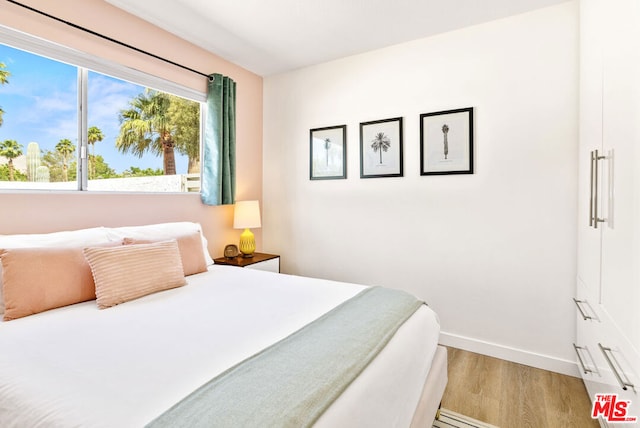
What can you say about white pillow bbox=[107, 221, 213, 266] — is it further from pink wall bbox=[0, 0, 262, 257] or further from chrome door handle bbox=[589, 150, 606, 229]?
chrome door handle bbox=[589, 150, 606, 229]

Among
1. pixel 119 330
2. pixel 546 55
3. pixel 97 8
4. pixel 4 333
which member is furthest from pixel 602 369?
pixel 97 8

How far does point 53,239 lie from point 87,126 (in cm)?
91

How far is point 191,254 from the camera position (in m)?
2.30

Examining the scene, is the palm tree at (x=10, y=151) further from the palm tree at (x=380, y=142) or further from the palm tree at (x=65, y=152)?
the palm tree at (x=380, y=142)

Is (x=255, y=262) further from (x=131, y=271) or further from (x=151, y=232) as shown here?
(x=131, y=271)

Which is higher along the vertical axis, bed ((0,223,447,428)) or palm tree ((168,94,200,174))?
palm tree ((168,94,200,174))

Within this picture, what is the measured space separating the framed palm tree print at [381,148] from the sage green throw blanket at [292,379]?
1.72 metres

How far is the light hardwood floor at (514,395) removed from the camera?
1.80 metres

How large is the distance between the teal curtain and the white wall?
0.84 metres

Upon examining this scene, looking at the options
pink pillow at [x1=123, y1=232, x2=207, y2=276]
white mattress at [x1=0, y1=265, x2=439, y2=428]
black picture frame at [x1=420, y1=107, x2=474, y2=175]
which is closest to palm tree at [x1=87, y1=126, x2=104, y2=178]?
pink pillow at [x1=123, y1=232, x2=207, y2=276]

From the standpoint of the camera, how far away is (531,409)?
1.88 m

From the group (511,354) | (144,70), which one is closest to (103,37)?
(144,70)

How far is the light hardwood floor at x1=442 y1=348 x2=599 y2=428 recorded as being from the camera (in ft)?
5.89

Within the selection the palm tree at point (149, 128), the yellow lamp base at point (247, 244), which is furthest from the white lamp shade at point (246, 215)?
the palm tree at point (149, 128)
